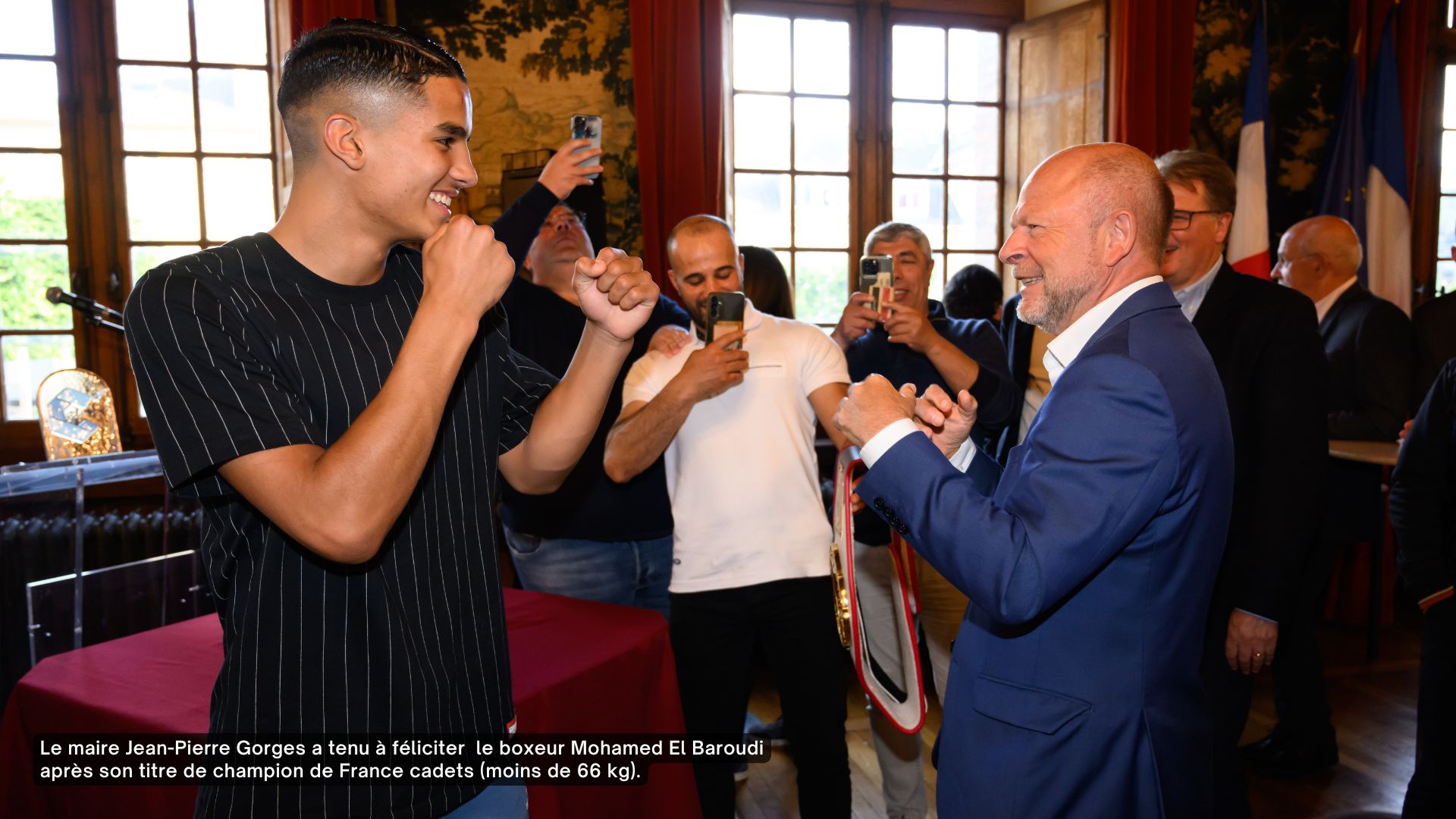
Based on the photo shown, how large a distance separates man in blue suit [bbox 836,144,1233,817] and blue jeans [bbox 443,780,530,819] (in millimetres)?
635

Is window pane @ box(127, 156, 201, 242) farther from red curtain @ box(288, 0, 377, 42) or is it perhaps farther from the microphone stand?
the microphone stand

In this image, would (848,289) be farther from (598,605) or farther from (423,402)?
(423,402)

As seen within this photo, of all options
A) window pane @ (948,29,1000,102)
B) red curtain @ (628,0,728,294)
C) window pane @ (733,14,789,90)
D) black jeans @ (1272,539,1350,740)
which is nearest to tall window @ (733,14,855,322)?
window pane @ (733,14,789,90)

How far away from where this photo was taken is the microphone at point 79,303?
2.93 metres

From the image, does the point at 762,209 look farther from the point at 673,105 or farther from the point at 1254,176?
the point at 1254,176

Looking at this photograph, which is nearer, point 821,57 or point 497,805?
point 497,805

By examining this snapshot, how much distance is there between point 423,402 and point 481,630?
392mm

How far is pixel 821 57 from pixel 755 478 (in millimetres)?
3486

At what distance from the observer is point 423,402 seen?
3.14 ft

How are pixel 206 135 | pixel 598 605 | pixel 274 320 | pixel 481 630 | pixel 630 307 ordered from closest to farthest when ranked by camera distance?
1. pixel 274 320
2. pixel 481 630
3. pixel 630 307
4. pixel 598 605
5. pixel 206 135

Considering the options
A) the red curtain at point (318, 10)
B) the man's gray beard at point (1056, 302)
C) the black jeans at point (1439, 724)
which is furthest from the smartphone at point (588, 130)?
the black jeans at point (1439, 724)

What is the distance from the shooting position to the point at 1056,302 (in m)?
1.42

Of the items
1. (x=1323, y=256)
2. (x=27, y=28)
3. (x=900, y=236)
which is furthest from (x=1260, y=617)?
(x=27, y=28)

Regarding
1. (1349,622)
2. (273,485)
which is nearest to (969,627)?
(273,485)
